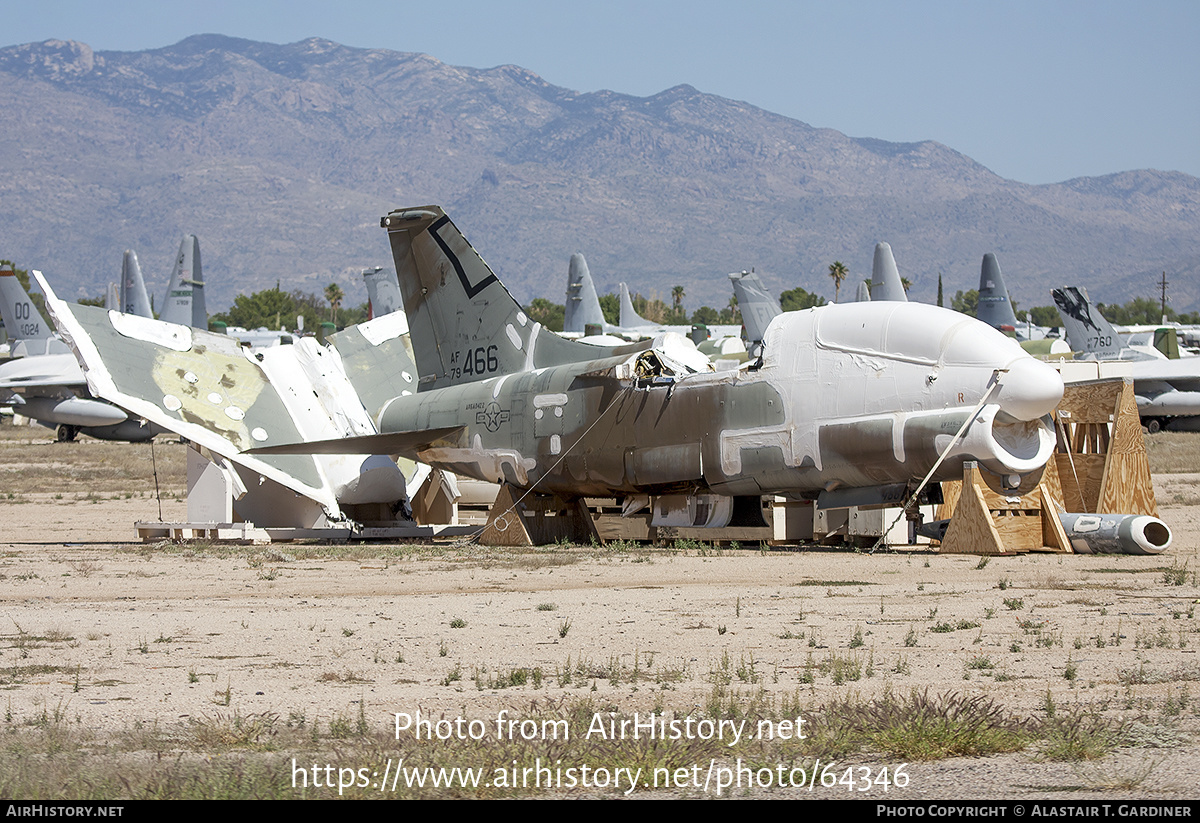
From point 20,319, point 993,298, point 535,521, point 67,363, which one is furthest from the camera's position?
point 20,319

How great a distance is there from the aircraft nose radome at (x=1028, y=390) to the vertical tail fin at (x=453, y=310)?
7526 millimetres

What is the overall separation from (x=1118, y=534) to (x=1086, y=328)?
1568 inches

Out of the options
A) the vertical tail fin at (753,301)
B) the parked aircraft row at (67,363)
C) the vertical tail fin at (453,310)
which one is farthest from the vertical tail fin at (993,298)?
the vertical tail fin at (453,310)

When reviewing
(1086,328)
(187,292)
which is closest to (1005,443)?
(1086,328)

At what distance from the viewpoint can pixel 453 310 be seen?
69.1 ft

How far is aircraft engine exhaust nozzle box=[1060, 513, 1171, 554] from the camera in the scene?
15.2m

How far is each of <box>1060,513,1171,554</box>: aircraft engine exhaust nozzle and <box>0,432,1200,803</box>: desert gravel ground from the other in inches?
12.9

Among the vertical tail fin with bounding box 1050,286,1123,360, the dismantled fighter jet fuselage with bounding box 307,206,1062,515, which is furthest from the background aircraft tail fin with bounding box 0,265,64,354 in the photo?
the dismantled fighter jet fuselage with bounding box 307,206,1062,515

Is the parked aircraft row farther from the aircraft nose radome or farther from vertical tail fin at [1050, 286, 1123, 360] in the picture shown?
the aircraft nose radome

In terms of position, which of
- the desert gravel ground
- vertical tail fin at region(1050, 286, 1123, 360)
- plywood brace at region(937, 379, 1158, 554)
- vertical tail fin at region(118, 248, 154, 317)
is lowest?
the desert gravel ground

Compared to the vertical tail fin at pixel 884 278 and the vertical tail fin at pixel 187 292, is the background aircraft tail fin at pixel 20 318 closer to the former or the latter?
the vertical tail fin at pixel 187 292

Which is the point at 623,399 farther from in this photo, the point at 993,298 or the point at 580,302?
the point at 580,302

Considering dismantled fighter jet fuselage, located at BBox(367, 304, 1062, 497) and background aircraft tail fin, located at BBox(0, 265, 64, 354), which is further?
background aircraft tail fin, located at BBox(0, 265, 64, 354)

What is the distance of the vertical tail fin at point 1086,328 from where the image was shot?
2052 inches
